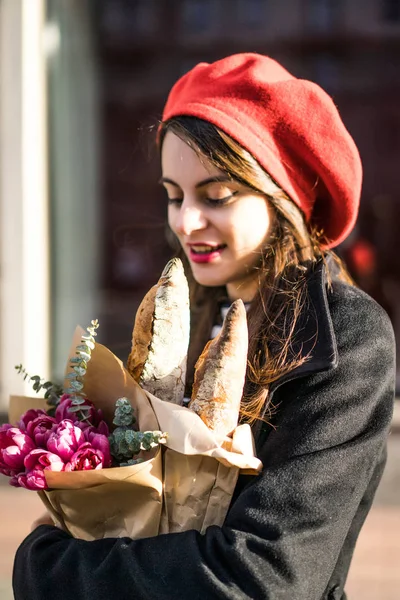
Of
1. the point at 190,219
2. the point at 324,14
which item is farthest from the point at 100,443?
the point at 324,14

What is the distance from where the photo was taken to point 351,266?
5.78 metres

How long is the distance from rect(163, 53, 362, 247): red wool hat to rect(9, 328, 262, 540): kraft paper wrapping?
0.64m

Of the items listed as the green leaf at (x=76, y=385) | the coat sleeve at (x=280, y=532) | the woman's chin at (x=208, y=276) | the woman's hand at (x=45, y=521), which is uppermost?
the woman's chin at (x=208, y=276)

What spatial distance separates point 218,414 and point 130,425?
0.61 feet

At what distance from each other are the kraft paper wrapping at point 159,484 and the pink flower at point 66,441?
0.04 m

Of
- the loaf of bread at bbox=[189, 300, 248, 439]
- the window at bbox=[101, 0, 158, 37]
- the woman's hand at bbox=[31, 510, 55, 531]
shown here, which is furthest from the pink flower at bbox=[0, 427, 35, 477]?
the window at bbox=[101, 0, 158, 37]

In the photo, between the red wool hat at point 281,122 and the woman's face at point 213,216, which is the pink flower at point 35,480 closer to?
the woman's face at point 213,216

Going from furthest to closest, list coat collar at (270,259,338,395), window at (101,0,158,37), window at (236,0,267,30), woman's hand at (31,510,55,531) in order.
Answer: window at (101,0,158,37), window at (236,0,267,30), woman's hand at (31,510,55,531), coat collar at (270,259,338,395)

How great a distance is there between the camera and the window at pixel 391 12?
577 cm

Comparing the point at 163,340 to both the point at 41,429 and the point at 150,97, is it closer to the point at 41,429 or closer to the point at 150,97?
the point at 41,429

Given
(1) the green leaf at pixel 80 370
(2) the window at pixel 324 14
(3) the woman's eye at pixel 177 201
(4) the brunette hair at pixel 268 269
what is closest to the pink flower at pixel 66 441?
(1) the green leaf at pixel 80 370

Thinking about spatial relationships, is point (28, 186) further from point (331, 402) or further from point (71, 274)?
point (331, 402)

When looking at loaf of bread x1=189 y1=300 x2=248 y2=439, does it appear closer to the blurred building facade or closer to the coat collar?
the coat collar

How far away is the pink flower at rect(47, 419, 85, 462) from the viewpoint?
142cm
